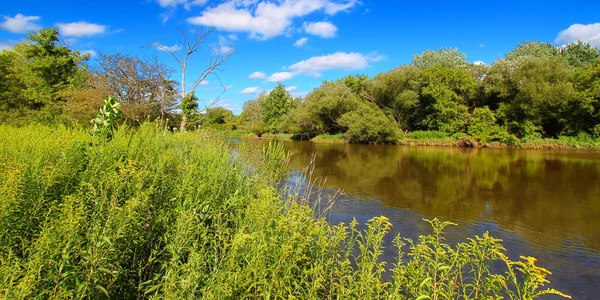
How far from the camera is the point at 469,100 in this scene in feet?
133

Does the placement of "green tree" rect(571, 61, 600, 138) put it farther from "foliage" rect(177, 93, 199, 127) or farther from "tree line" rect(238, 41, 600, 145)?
"foliage" rect(177, 93, 199, 127)

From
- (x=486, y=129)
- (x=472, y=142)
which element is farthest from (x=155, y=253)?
(x=486, y=129)

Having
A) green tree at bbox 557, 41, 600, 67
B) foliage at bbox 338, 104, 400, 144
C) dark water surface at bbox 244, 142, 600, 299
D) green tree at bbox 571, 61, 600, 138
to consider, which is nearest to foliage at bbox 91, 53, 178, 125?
dark water surface at bbox 244, 142, 600, 299

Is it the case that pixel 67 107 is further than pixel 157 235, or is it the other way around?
pixel 67 107

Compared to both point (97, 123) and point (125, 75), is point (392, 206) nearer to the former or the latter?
point (97, 123)

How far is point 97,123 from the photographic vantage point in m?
5.23

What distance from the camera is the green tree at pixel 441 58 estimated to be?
1885 inches

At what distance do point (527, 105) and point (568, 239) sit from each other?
103ft

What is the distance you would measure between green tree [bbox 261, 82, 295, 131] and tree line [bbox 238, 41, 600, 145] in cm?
1099

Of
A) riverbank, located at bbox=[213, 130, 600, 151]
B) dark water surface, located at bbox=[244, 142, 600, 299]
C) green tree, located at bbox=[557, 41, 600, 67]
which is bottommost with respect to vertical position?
dark water surface, located at bbox=[244, 142, 600, 299]

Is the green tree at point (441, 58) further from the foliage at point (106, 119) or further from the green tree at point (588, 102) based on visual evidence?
the foliage at point (106, 119)

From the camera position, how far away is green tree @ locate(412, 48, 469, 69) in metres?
47.9

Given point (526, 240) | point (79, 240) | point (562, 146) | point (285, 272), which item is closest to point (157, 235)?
point (79, 240)

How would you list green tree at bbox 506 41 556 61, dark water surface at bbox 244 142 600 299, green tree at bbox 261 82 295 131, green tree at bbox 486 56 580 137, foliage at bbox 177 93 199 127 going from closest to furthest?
dark water surface at bbox 244 142 600 299 < foliage at bbox 177 93 199 127 < green tree at bbox 486 56 580 137 < green tree at bbox 506 41 556 61 < green tree at bbox 261 82 295 131
